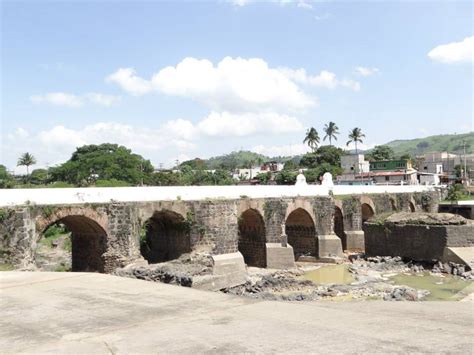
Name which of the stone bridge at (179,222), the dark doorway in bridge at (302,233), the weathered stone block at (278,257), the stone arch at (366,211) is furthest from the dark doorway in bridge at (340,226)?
the weathered stone block at (278,257)

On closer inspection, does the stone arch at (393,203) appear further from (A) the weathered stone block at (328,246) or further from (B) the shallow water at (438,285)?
(B) the shallow water at (438,285)

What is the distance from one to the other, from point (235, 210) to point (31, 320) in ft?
50.0

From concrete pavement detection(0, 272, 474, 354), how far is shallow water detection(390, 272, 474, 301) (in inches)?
501

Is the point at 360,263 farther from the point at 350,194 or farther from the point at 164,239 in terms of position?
the point at 164,239

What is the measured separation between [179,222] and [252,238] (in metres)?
5.79

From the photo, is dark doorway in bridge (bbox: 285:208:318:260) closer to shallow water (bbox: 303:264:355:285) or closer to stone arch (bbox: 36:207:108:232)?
shallow water (bbox: 303:264:355:285)

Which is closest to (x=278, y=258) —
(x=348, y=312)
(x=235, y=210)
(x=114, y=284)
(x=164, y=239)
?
(x=235, y=210)

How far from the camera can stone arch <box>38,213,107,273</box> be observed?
53.6ft

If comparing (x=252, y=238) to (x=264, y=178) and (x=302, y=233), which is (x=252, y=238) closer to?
(x=302, y=233)

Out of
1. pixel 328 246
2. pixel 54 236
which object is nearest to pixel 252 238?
pixel 328 246

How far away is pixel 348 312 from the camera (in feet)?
16.2

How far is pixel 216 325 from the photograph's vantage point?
455 centimetres

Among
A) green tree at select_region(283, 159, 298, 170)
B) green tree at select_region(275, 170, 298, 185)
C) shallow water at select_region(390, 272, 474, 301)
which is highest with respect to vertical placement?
green tree at select_region(283, 159, 298, 170)

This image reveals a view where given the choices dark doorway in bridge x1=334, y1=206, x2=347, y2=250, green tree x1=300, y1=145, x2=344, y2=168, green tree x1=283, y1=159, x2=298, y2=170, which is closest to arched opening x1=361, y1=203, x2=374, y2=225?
dark doorway in bridge x1=334, y1=206, x2=347, y2=250
